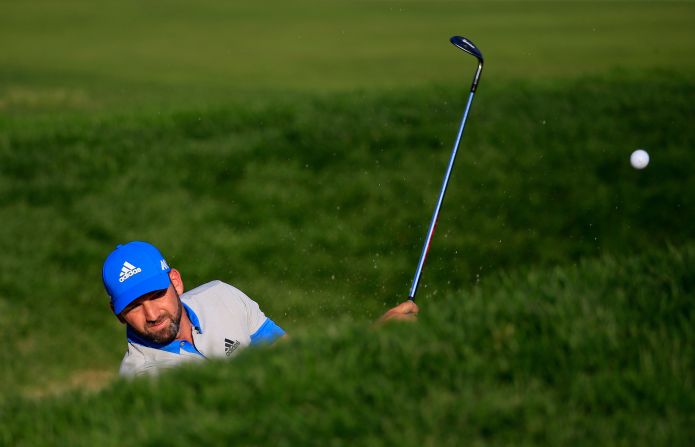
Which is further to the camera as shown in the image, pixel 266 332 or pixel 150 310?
pixel 266 332

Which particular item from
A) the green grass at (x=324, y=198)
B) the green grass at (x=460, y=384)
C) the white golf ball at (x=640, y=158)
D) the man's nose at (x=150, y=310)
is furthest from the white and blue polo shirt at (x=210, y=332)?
the white golf ball at (x=640, y=158)

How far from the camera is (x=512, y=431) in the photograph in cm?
284

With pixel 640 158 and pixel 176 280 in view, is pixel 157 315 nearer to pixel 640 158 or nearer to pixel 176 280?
pixel 176 280

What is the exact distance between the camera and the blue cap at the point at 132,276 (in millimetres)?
5020

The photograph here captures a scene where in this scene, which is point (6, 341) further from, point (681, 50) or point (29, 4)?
point (29, 4)

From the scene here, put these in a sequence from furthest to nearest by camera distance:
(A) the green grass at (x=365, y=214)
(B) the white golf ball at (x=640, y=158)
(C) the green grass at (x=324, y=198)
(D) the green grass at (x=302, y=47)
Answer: (D) the green grass at (x=302, y=47) → (C) the green grass at (x=324, y=198) → (B) the white golf ball at (x=640, y=158) → (A) the green grass at (x=365, y=214)

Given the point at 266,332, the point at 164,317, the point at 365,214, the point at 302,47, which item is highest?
the point at 164,317

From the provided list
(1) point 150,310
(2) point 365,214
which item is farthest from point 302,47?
(1) point 150,310

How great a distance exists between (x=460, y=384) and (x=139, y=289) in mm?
2398

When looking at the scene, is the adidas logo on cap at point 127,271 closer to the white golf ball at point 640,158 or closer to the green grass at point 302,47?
the white golf ball at point 640,158

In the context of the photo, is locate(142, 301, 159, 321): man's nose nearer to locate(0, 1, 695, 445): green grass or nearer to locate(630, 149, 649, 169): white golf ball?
locate(0, 1, 695, 445): green grass

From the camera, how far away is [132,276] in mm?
5020

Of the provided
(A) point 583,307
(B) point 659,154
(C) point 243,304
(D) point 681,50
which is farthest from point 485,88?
(A) point 583,307

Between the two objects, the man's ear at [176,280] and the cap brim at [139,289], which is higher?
the cap brim at [139,289]
